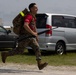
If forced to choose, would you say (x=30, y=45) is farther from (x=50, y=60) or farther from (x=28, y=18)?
(x=50, y=60)

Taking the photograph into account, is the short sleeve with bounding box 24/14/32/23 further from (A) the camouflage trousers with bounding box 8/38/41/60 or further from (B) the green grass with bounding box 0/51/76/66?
(B) the green grass with bounding box 0/51/76/66

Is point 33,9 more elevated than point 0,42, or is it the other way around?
point 33,9

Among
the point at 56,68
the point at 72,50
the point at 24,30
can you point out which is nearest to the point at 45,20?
the point at 72,50

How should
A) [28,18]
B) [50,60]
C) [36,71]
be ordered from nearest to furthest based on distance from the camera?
[28,18] < [36,71] < [50,60]

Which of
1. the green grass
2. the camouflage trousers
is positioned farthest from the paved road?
the green grass

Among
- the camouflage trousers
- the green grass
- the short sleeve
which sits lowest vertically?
the green grass

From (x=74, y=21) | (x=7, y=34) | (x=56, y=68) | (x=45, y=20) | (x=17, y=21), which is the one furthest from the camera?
(x=7, y=34)

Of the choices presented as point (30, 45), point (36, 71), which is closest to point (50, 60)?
point (36, 71)

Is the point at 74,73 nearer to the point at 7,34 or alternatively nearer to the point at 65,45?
the point at 65,45

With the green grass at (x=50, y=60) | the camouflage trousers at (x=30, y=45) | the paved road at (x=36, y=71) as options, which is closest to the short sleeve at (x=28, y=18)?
the camouflage trousers at (x=30, y=45)

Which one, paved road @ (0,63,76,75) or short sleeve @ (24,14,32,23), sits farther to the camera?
paved road @ (0,63,76,75)

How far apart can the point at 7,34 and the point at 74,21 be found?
368 centimetres

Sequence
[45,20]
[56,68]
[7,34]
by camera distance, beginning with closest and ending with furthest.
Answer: [56,68] < [45,20] < [7,34]

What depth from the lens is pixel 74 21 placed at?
17547mm
